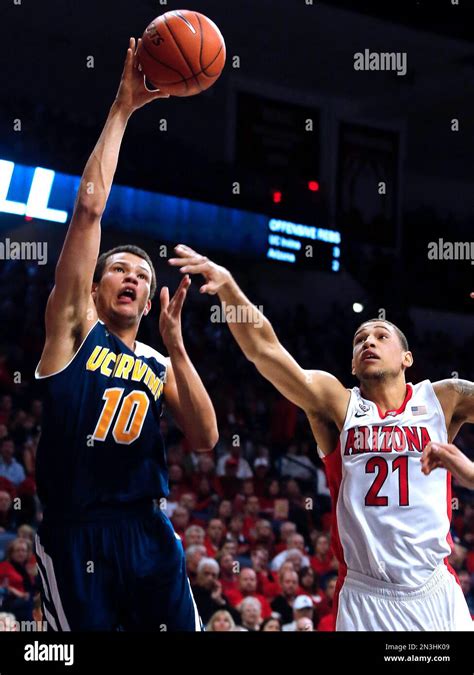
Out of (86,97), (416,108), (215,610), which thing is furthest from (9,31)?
(215,610)

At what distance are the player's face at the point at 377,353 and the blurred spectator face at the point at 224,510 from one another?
4324mm

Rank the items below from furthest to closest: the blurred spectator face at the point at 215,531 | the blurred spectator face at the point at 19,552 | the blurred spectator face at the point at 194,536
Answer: the blurred spectator face at the point at 215,531 < the blurred spectator face at the point at 194,536 < the blurred spectator face at the point at 19,552

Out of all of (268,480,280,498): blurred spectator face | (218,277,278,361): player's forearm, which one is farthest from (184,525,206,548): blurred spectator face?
(218,277,278,361): player's forearm

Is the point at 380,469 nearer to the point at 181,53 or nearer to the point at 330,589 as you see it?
the point at 181,53

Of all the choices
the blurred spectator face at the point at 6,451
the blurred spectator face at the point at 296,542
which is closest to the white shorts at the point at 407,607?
the blurred spectator face at the point at 296,542

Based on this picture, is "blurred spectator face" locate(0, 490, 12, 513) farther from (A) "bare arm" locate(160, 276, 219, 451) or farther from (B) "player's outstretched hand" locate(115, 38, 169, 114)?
(B) "player's outstretched hand" locate(115, 38, 169, 114)

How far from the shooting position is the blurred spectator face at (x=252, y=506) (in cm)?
840

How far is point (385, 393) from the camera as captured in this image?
412cm

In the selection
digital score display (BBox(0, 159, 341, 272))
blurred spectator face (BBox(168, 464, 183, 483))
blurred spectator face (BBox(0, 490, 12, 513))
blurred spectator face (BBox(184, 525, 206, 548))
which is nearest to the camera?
blurred spectator face (BBox(0, 490, 12, 513))

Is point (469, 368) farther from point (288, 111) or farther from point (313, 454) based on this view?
point (288, 111)

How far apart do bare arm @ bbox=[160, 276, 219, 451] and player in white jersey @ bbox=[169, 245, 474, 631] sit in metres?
0.18

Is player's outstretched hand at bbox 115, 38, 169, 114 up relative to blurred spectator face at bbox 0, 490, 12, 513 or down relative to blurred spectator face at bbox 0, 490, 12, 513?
up

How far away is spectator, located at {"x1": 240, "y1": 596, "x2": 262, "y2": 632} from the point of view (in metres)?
6.70

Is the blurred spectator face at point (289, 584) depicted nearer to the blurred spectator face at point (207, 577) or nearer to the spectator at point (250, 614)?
the spectator at point (250, 614)
